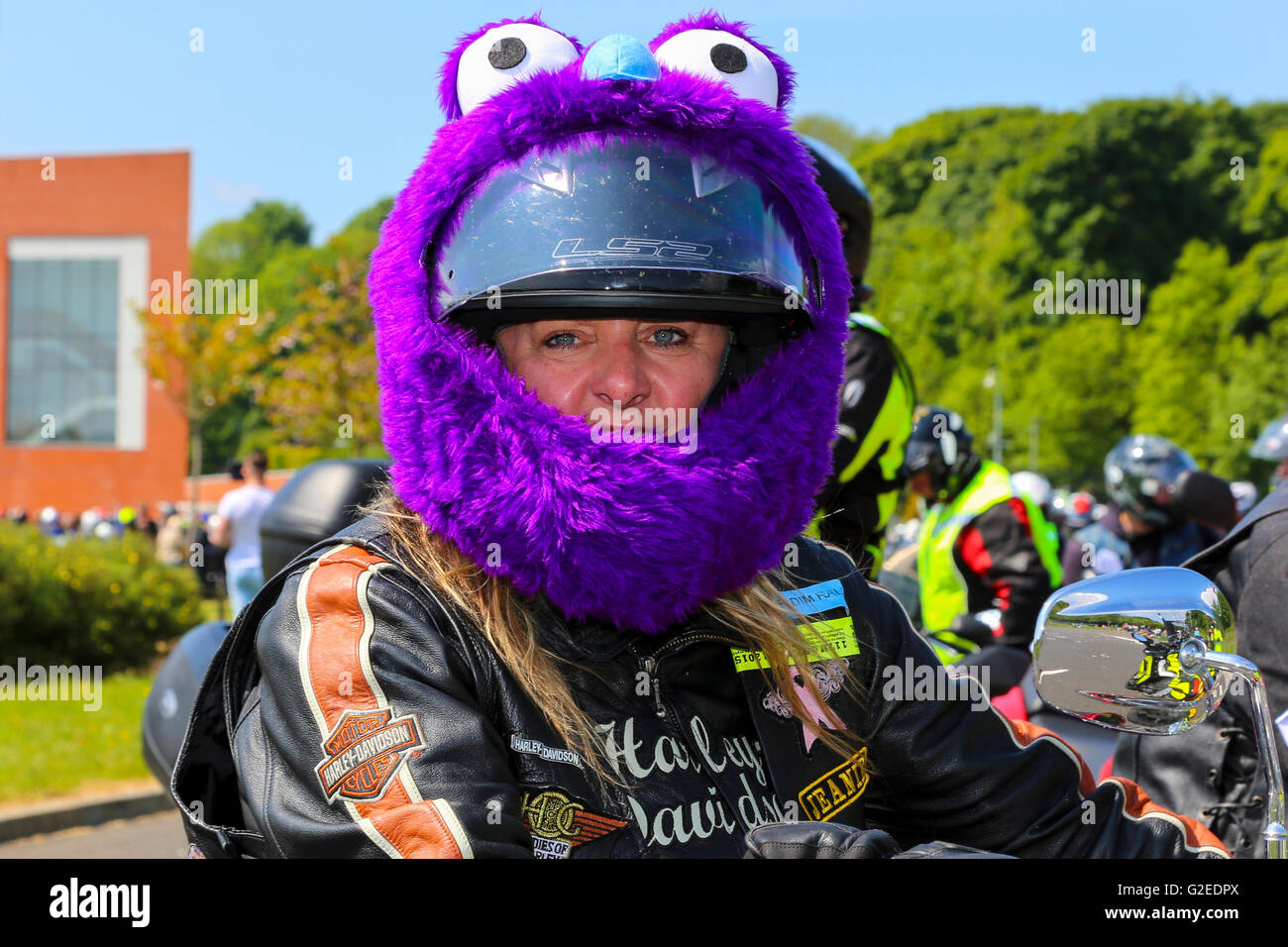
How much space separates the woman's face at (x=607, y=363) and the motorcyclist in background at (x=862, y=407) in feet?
6.18

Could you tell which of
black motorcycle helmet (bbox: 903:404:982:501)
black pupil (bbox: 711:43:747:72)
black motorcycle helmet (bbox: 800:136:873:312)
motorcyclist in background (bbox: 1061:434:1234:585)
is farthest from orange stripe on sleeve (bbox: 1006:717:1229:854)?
motorcyclist in background (bbox: 1061:434:1234:585)

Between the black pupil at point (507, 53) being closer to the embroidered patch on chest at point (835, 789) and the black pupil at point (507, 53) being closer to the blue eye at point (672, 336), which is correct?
the blue eye at point (672, 336)

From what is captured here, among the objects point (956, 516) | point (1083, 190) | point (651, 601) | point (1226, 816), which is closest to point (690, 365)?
point (651, 601)

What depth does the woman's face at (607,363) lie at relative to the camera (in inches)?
66.8

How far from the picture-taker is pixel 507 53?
175cm

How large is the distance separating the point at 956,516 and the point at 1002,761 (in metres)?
4.13

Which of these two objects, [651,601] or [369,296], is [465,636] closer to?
[651,601]

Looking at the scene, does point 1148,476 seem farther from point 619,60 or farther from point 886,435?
point 619,60

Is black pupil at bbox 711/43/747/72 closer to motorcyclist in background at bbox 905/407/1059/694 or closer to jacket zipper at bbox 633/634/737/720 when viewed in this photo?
jacket zipper at bbox 633/634/737/720

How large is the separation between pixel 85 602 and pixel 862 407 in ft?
27.7

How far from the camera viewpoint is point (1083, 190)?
49562 mm

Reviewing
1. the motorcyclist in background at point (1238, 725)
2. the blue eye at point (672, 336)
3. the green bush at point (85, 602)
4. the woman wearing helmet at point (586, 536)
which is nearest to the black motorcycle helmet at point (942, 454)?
the motorcyclist in background at point (1238, 725)

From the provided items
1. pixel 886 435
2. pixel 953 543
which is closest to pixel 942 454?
pixel 953 543
